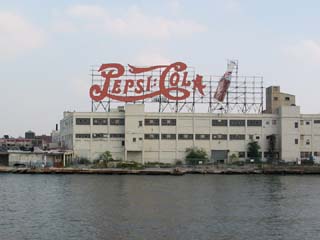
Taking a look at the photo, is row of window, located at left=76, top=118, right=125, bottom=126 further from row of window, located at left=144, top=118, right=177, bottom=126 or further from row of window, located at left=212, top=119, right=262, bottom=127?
row of window, located at left=212, top=119, right=262, bottom=127

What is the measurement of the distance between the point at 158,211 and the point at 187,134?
53.0m

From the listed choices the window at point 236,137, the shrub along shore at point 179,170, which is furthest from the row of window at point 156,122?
the shrub along shore at point 179,170

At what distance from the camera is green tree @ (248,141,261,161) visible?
9356 centimetres

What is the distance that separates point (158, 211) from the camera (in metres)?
41.8

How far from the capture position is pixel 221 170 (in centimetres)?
8662

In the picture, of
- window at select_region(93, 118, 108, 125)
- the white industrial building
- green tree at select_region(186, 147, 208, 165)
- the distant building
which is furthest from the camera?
the distant building

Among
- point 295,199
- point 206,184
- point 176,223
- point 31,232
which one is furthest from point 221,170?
point 31,232

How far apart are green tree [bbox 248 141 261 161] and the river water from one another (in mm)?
28627

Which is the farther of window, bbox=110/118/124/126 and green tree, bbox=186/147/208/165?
window, bbox=110/118/124/126

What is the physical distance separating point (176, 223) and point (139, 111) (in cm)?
5721

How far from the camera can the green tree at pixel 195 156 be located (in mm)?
91938

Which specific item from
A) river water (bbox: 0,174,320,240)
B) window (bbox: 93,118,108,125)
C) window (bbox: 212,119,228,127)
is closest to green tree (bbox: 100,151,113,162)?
window (bbox: 93,118,108,125)

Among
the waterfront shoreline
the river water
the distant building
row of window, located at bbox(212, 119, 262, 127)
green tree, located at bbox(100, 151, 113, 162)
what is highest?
the distant building

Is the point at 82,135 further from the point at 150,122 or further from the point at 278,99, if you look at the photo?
the point at 278,99
